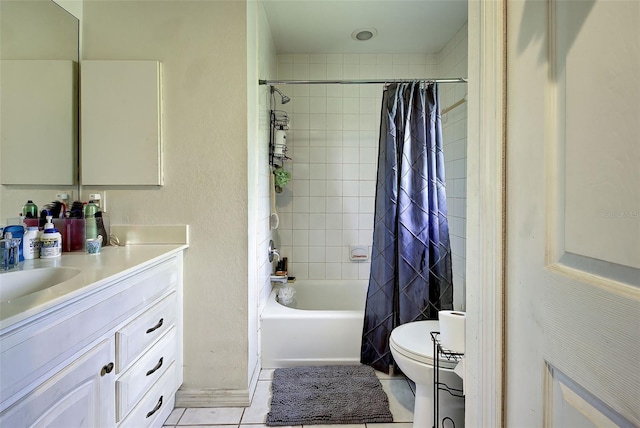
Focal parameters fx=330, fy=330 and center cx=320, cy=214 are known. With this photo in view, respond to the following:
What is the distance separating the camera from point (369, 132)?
283cm

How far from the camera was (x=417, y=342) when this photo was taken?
154 cm

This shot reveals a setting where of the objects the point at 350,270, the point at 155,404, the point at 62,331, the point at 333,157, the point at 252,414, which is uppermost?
the point at 333,157

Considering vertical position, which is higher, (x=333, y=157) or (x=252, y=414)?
(x=333, y=157)

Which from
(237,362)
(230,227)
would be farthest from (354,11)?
(237,362)

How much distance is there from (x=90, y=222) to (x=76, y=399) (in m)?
0.86

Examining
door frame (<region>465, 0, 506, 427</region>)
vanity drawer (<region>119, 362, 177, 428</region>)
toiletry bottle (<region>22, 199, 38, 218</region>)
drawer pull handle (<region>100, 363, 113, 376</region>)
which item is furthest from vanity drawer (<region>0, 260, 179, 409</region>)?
door frame (<region>465, 0, 506, 427</region>)

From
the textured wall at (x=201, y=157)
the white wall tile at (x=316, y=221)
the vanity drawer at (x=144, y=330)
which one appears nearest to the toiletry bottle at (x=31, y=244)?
the textured wall at (x=201, y=157)

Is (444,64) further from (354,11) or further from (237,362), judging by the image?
(237,362)

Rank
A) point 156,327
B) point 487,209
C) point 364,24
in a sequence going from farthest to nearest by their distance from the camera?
point 364,24
point 156,327
point 487,209

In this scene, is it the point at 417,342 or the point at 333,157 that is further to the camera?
the point at 333,157

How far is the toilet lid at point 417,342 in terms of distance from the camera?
1.41m

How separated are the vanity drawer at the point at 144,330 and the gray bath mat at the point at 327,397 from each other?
70 centimetres

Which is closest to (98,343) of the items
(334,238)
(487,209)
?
(487,209)

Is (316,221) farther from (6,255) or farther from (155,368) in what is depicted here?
(6,255)
